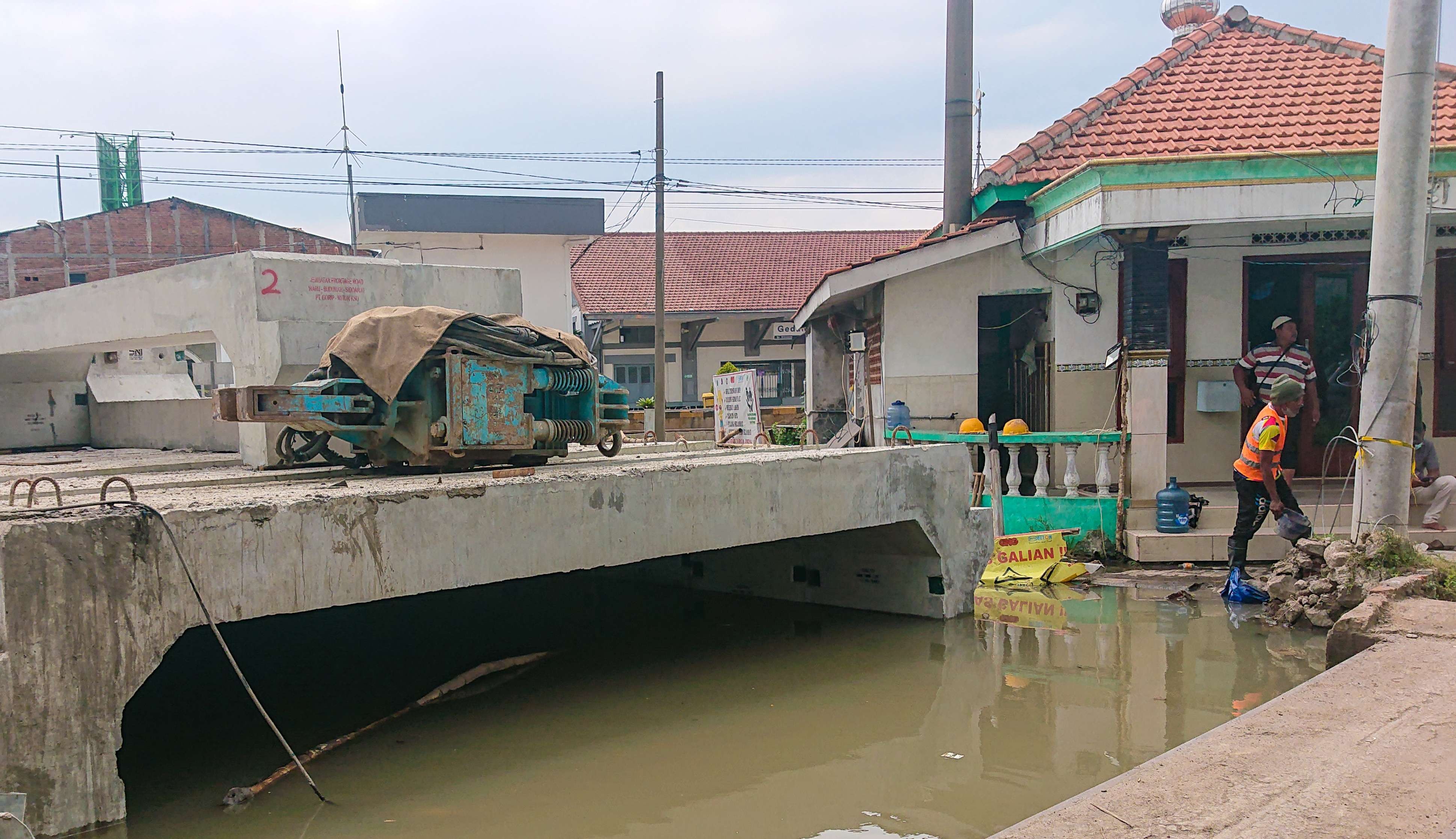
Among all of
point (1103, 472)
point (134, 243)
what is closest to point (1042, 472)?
point (1103, 472)

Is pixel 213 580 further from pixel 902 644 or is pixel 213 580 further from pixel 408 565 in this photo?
pixel 902 644

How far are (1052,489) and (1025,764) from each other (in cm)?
643

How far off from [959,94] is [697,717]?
35.9ft

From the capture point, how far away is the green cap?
759cm

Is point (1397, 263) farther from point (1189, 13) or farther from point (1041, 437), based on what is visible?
point (1189, 13)

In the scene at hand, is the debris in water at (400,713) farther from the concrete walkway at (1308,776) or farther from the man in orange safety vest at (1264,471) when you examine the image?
the man in orange safety vest at (1264,471)

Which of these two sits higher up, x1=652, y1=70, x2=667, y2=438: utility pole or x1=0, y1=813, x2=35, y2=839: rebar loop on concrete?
x1=652, y1=70, x2=667, y2=438: utility pole

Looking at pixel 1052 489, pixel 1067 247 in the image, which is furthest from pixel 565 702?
pixel 1067 247

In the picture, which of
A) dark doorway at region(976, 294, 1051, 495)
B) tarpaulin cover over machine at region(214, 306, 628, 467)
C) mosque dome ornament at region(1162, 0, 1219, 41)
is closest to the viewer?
tarpaulin cover over machine at region(214, 306, 628, 467)

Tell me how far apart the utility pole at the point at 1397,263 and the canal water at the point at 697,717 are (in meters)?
1.33

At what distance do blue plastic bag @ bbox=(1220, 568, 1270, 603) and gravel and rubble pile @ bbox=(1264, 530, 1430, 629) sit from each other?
34 centimetres

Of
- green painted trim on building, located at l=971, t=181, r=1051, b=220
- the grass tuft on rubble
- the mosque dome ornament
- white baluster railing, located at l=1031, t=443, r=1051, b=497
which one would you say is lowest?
the grass tuft on rubble

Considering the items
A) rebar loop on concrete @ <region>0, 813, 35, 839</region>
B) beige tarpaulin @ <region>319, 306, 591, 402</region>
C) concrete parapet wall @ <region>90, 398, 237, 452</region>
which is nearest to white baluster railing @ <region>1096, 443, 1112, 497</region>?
beige tarpaulin @ <region>319, 306, 591, 402</region>

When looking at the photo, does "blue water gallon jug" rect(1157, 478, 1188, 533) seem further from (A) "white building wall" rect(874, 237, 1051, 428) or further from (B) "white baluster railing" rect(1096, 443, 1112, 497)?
(A) "white building wall" rect(874, 237, 1051, 428)
